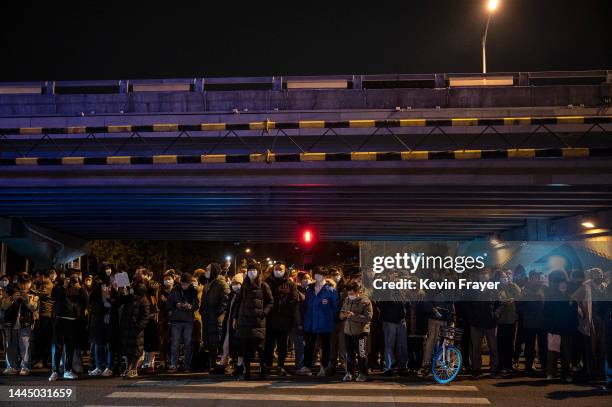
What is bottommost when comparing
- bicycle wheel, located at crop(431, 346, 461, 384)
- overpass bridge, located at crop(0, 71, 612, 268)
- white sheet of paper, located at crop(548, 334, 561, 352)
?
bicycle wheel, located at crop(431, 346, 461, 384)

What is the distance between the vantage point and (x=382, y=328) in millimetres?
13242

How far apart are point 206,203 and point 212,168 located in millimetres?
4052

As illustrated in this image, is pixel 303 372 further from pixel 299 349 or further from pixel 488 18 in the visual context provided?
pixel 488 18

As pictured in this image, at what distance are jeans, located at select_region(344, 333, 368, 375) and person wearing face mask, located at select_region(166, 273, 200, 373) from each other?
316cm

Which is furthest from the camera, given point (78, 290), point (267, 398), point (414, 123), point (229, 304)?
point (414, 123)

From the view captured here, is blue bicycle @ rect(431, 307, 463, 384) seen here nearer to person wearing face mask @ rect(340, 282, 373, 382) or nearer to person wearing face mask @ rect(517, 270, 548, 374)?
person wearing face mask @ rect(340, 282, 373, 382)

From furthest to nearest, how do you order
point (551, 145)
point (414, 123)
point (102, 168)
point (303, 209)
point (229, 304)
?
point (303, 209), point (551, 145), point (102, 168), point (414, 123), point (229, 304)

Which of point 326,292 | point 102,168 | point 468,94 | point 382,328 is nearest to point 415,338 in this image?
point 382,328

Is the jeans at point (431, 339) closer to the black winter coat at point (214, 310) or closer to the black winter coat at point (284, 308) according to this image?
the black winter coat at point (284, 308)

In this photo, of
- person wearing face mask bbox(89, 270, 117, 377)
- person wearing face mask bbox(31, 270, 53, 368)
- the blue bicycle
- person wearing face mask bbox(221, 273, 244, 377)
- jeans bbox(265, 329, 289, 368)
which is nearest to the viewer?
the blue bicycle

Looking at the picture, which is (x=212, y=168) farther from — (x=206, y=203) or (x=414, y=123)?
(x=414, y=123)

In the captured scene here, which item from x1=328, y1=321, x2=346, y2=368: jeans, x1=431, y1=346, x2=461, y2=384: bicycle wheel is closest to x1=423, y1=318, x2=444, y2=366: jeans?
x1=431, y1=346, x2=461, y2=384: bicycle wheel

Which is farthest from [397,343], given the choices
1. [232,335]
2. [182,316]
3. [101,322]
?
[101,322]

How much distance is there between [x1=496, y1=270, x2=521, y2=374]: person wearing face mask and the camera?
42.2 ft
